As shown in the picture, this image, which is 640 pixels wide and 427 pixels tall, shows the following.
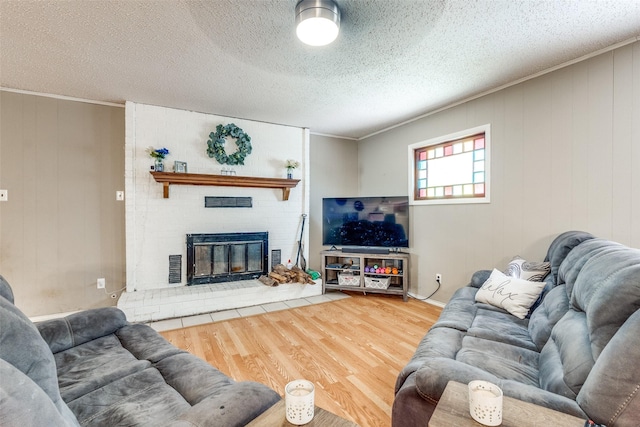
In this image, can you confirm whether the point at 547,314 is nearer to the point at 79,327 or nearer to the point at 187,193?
the point at 79,327

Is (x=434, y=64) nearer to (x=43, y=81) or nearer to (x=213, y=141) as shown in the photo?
(x=213, y=141)

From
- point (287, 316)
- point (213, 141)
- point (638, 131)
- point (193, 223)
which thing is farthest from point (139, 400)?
point (638, 131)

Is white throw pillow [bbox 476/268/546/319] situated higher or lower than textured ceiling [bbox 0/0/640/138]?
lower

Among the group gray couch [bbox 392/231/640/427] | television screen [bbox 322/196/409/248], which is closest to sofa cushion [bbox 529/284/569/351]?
gray couch [bbox 392/231/640/427]

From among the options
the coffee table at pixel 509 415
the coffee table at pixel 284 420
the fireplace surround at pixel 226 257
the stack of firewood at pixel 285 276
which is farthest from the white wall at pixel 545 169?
the coffee table at pixel 284 420

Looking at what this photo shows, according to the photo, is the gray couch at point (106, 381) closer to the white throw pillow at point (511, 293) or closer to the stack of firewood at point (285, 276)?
the white throw pillow at point (511, 293)

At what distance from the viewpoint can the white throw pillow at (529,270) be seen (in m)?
2.35

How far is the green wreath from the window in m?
2.28

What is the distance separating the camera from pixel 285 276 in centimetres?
403

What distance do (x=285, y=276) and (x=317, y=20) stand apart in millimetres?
3060

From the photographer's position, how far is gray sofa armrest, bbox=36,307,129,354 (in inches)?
62.6

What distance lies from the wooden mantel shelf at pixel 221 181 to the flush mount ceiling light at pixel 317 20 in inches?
91.5

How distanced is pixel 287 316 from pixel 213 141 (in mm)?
2384

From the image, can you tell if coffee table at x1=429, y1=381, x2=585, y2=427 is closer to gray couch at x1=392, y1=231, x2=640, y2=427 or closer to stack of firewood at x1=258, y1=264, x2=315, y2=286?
gray couch at x1=392, y1=231, x2=640, y2=427
